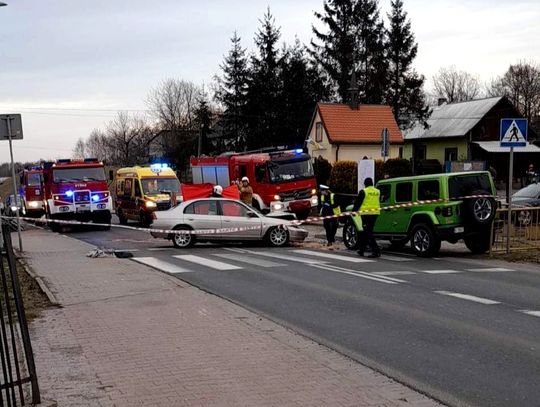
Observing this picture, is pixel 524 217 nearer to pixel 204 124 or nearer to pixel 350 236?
pixel 350 236

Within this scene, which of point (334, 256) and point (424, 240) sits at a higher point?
point (424, 240)

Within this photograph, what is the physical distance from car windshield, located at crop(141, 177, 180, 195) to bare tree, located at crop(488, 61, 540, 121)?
61.6 metres

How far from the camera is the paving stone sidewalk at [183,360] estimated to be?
16.8ft

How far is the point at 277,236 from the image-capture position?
59.7 ft

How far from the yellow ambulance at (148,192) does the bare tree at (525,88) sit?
61.7 m

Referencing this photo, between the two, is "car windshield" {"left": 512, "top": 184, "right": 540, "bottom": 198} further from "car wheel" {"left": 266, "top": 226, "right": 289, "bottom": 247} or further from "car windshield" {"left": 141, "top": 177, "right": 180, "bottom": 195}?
"car windshield" {"left": 141, "top": 177, "right": 180, "bottom": 195}

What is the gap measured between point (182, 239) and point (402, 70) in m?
44.8

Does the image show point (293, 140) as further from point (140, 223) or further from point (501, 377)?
point (501, 377)

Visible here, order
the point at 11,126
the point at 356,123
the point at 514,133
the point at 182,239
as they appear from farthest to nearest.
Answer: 1. the point at 356,123
2. the point at 182,239
3. the point at 11,126
4. the point at 514,133

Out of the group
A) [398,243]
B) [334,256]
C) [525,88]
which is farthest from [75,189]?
[525,88]

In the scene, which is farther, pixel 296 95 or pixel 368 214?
pixel 296 95

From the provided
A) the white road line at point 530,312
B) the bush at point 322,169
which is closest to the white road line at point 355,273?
the white road line at point 530,312

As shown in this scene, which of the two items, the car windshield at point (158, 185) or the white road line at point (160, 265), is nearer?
the white road line at point (160, 265)

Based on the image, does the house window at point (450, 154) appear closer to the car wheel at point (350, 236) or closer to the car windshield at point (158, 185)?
the car windshield at point (158, 185)
